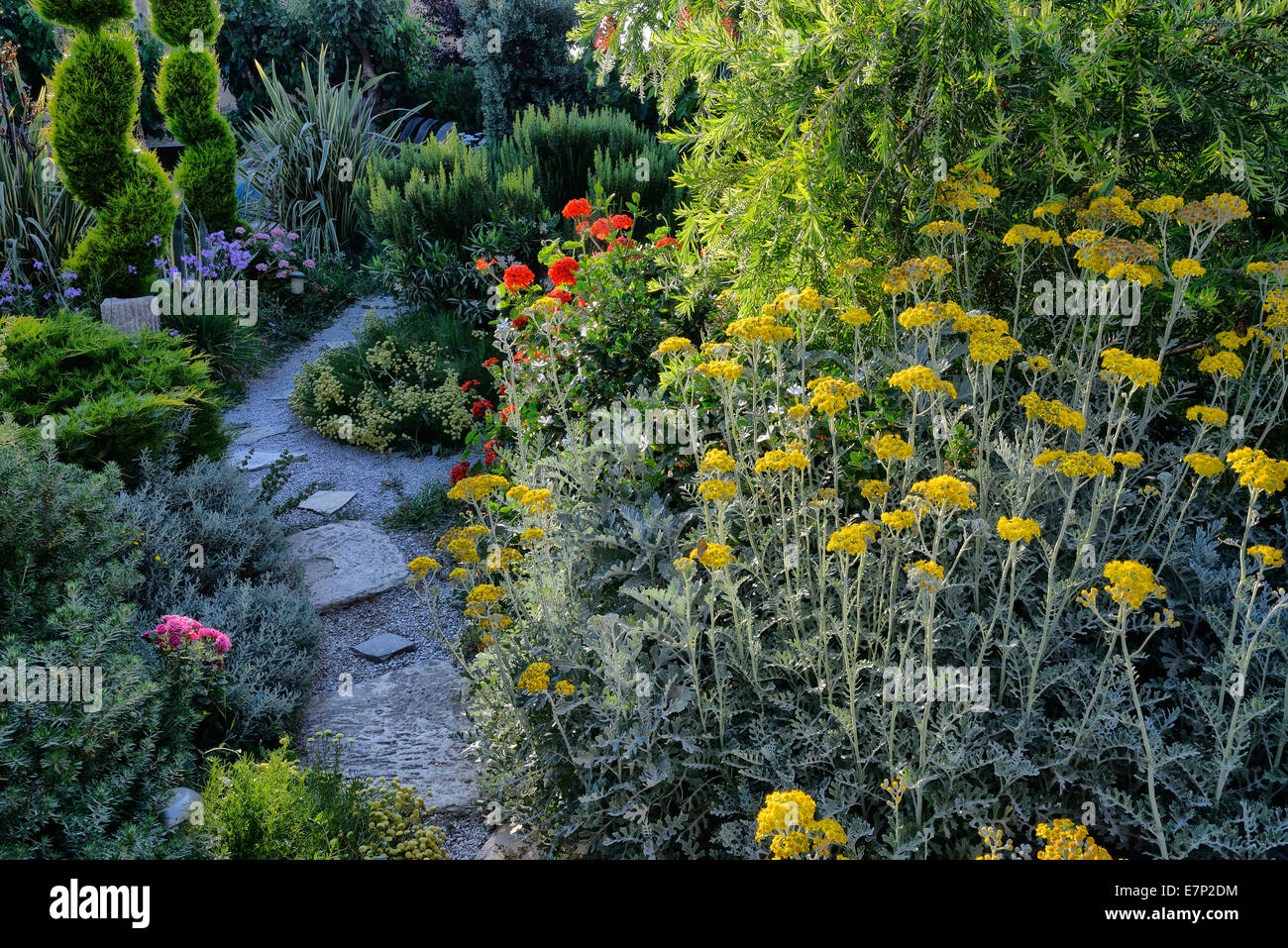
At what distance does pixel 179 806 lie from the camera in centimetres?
239

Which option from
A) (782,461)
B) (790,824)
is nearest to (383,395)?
(782,461)

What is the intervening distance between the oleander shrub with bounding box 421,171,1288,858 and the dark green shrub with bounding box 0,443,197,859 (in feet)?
2.79

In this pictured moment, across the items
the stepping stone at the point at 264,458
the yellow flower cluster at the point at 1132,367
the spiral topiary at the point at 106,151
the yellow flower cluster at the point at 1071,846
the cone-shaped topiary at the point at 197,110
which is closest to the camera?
the yellow flower cluster at the point at 1071,846

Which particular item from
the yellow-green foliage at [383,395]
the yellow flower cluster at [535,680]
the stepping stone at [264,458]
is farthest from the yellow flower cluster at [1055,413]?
the stepping stone at [264,458]

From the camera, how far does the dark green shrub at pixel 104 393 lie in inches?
142

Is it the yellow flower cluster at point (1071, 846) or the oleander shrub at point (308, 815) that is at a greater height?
the yellow flower cluster at point (1071, 846)

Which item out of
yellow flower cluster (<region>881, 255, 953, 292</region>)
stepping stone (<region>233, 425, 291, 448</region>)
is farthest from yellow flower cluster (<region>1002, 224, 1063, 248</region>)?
stepping stone (<region>233, 425, 291, 448</region>)

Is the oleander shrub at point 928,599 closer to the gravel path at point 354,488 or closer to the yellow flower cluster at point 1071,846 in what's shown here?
the yellow flower cluster at point 1071,846

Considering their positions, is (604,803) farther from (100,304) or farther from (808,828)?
(100,304)

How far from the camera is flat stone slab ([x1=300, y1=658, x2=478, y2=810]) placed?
9.35 feet

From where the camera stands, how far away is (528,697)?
2408 mm

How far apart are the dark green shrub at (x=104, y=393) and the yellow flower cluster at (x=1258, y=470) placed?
3.76m

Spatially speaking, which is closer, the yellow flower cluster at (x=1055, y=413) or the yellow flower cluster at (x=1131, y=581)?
the yellow flower cluster at (x=1131, y=581)

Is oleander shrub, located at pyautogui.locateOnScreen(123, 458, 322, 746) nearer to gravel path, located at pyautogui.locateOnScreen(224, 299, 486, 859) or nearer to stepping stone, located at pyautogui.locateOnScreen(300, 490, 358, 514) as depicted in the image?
gravel path, located at pyautogui.locateOnScreen(224, 299, 486, 859)
